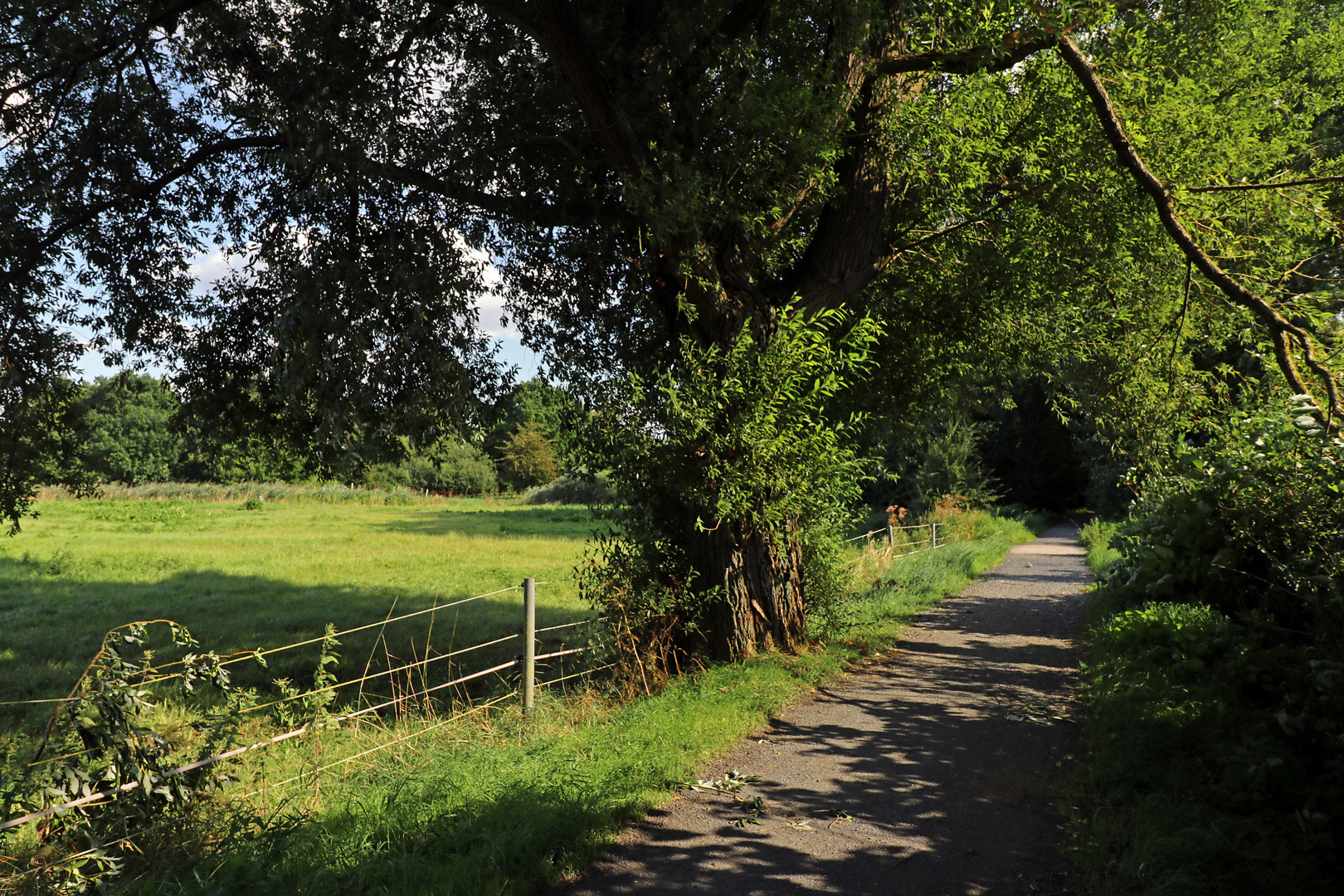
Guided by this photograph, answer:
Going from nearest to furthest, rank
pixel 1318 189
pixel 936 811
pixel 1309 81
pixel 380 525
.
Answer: pixel 936 811 → pixel 1318 189 → pixel 1309 81 → pixel 380 525

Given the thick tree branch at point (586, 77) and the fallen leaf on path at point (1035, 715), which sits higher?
the thick tree branch at point (586, 77)

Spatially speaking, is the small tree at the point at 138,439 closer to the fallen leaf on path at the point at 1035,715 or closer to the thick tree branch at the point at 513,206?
the thick tree branch at the point at 513,206

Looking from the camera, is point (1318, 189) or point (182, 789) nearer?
point (182, 789)

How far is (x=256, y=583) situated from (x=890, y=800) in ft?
58.1

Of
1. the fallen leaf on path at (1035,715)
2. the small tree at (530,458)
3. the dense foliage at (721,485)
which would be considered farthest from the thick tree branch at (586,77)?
the small tree at (530,458)

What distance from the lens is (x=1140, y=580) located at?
979cm

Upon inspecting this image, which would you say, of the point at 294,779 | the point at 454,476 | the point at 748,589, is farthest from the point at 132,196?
the point at 454,476

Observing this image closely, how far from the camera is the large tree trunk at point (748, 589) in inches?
334

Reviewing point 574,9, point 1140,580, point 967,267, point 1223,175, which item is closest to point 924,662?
point 1140,580

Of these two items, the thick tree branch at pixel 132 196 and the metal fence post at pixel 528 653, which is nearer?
the metal fence post at pixel 528 653

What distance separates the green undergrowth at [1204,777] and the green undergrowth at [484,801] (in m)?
2.68

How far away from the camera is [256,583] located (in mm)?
18844

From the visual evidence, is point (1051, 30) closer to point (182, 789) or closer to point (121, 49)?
point (182, 789)

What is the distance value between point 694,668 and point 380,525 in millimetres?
32933
